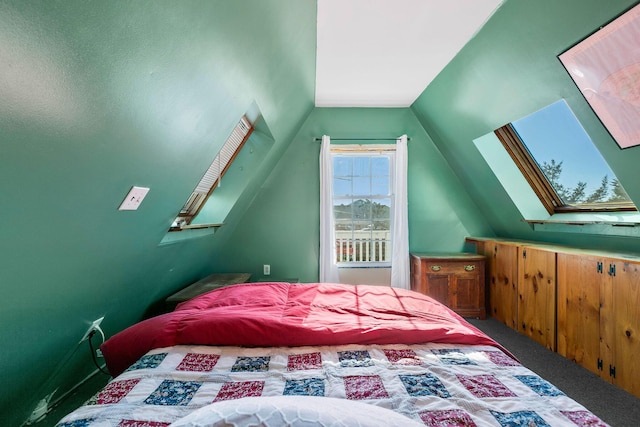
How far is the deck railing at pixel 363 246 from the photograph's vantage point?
372 centimetres

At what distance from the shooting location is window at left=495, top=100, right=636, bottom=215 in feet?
7.24

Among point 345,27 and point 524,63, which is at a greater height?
point 345,27

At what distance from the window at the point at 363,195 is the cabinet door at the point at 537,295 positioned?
1386 millimetres

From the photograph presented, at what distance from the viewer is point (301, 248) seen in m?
3.52

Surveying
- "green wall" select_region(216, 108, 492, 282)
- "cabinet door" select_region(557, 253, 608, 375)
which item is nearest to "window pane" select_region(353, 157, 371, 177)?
"green wall" select_region(216, 108, 492, 282)

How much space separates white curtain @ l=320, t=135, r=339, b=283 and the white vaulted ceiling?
2.28ft

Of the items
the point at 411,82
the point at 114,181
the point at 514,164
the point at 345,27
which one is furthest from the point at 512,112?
the point at 114,181

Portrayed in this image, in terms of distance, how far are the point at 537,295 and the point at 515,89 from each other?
66.2 inches

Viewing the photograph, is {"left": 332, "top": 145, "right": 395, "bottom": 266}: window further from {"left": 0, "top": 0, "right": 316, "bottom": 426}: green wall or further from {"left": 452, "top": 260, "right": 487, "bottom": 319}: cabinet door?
{"left": 0, "top": 0, "right": 316, "bottom": 426}: green wall

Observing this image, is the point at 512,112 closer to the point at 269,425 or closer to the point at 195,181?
the point at 195,181

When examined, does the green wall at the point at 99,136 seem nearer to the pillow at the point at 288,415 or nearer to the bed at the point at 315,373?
the bed at the point at 315,373

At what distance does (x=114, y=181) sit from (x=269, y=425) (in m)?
1.06

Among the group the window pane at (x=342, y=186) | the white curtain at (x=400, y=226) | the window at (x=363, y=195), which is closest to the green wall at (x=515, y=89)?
the white curtain at (x=400, y=226)

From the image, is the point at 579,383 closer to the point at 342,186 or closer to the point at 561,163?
the point at 561,163
